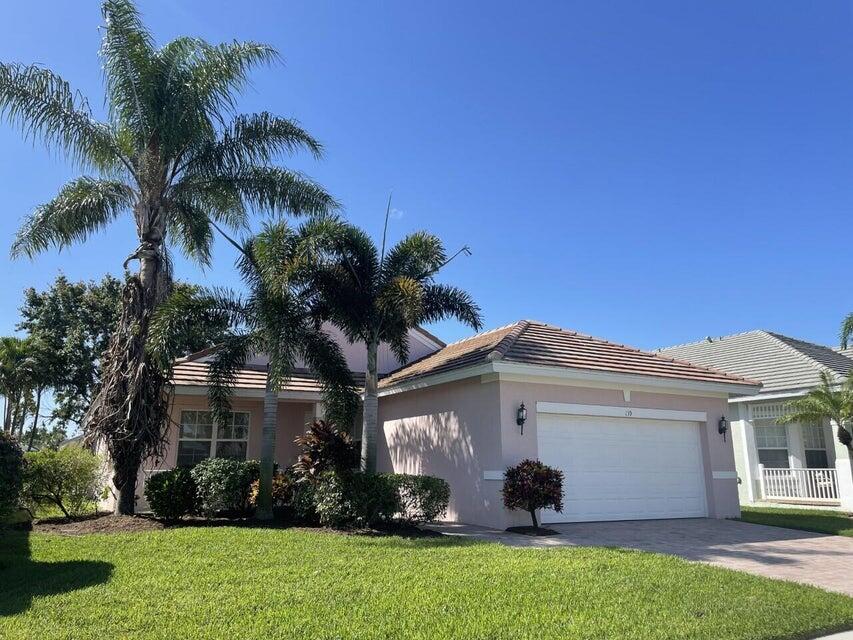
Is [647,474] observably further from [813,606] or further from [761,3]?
[761,3]

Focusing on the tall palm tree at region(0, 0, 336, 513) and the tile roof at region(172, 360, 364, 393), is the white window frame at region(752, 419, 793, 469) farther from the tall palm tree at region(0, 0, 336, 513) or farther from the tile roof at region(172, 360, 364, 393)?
the tall palm tree at region(0, 0, 336, 513)

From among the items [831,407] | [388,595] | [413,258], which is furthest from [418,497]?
[831,407]

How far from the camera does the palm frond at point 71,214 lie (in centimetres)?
1279

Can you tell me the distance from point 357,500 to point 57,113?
1022 cm

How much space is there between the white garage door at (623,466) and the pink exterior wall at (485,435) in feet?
1.27

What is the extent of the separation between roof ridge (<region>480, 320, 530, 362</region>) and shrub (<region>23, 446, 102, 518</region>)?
8457 millimetres

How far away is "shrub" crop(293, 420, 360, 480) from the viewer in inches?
443

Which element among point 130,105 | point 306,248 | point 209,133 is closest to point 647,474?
point 306,248

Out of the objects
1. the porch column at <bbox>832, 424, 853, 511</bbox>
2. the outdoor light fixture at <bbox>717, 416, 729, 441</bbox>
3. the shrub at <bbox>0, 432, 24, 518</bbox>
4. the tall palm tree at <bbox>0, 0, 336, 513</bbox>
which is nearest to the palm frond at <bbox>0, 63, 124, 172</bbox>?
the tall palm tree at <bbox>0, 0, 336, 513</bbox>

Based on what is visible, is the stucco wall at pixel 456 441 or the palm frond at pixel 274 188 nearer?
the stucco wall at pixel 456 441

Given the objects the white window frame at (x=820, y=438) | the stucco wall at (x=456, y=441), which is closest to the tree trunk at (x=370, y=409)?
the stucco wall at (x=456, y=441)

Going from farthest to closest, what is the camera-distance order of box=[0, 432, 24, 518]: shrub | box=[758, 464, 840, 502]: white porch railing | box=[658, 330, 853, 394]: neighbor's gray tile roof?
box=[658, 330, 853, 394]: neighbor's gray tile roof < box=[758, 464, 840, 502]: white porch railing < box=[0, 432, 24, 518]: shrub

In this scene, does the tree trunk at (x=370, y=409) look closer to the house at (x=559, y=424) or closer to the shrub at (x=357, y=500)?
the shrub at (x=357, y=500)

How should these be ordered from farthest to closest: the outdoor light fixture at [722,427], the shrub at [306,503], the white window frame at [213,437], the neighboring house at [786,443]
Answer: the neighboring house at [786,443], the white window frame at [213,437], the outdoor light fixture at [722,427], the shrub at [306,503]
